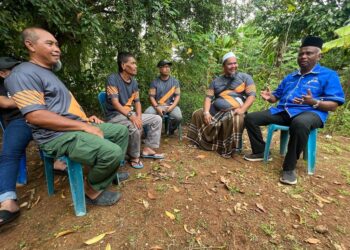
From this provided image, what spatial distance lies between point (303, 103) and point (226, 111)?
3.74 feet

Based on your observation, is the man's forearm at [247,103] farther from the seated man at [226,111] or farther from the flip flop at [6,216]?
the flip flop at [6,216]

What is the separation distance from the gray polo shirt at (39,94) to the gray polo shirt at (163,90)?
2.23 metres

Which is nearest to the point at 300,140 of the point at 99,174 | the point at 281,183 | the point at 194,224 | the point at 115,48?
the point at 281,183

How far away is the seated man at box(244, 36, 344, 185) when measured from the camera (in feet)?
10.4

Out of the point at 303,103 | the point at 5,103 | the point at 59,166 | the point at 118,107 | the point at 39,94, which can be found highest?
the point at 39,94

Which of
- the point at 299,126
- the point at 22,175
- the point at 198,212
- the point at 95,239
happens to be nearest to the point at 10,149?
the point at 22,175

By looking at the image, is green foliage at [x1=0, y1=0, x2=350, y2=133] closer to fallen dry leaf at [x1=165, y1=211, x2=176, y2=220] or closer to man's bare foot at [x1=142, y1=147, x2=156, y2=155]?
man's bare foot at [x1=142, y1=147, x2=156, y2=155]

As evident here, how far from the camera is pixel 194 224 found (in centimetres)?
236

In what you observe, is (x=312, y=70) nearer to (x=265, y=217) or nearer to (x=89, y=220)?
(x=265, y=217)

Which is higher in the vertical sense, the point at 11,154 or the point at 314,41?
the point at 314,41

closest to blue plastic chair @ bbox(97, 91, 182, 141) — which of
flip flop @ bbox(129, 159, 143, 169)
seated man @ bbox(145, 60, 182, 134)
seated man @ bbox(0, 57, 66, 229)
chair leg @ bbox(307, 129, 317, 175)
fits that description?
seated man @ bbox(145, 60, 182, 134)

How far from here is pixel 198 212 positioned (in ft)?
8.30

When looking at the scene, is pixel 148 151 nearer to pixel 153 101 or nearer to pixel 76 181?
pixel 153 101

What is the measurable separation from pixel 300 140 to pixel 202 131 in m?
1.56
